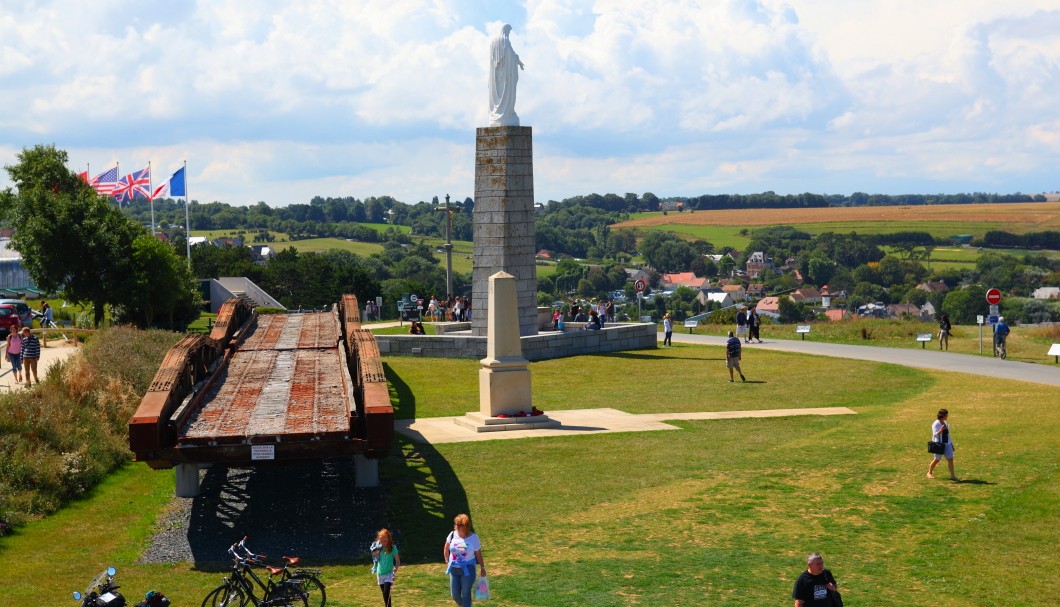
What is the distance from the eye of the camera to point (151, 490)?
19.3 metres

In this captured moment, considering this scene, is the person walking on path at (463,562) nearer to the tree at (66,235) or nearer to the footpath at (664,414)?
the footpath at (664,414)

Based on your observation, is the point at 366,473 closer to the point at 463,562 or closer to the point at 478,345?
the point at 463,562

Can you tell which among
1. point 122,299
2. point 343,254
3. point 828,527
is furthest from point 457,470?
point 343,254

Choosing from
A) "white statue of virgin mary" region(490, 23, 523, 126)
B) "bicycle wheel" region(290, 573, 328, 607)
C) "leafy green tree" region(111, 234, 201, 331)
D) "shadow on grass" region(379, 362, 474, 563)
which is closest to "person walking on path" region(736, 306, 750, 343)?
"white statue of virgin mary" region(490, 23, 523, 126)

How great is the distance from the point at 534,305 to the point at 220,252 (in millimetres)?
54145

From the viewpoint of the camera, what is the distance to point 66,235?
135ft

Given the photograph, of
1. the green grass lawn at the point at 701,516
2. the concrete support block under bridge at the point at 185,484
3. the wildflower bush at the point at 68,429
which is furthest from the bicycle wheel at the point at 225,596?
the wildflower bush at the point at 68,429

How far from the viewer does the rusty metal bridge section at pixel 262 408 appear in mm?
15594

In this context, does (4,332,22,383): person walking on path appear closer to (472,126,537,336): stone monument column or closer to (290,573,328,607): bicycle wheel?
(472,126,537,336): stone monument column

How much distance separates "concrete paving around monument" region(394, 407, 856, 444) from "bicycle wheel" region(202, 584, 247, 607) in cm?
1000

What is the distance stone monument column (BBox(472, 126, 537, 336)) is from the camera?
36.5 metres

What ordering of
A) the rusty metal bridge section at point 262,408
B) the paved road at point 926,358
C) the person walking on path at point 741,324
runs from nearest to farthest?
the rusty metal bridge section at point 262,408
the paved road at point 926,358
the person walking on path at point 741,324

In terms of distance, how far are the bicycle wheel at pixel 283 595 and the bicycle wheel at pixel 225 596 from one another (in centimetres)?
36

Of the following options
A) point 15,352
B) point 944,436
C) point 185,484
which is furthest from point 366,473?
Result: point 15,352
